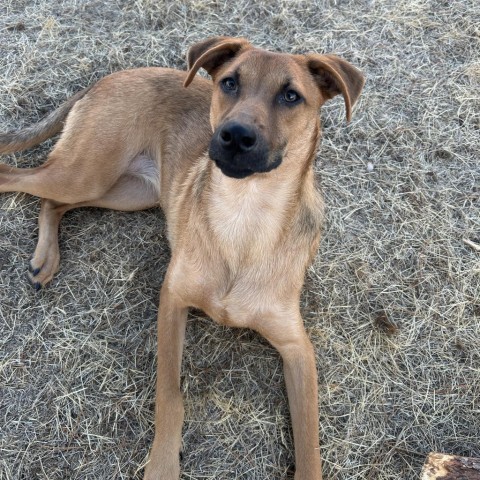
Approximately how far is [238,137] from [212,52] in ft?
2.80

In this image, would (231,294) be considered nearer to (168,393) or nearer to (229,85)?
(168,393)

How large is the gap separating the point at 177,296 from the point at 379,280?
6.08 ft

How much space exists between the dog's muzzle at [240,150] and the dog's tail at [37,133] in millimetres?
2062

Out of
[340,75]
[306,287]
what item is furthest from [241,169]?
[306,287]

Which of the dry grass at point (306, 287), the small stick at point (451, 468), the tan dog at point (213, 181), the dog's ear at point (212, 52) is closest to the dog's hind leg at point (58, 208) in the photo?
the tan dog at point (213, 181)

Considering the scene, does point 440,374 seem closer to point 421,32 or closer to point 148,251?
point 148,251

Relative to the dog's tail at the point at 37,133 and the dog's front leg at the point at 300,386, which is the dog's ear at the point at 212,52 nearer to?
the dog's tail at the point at 37,133

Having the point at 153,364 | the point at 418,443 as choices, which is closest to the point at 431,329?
the point at 418,443

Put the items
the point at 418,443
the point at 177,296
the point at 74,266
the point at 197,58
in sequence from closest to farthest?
the point at 197,58 → the point at 177,296 → the point at 418,443 → the point at 74,266

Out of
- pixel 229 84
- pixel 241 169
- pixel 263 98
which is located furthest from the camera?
pixel 229 84

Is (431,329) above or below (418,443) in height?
above

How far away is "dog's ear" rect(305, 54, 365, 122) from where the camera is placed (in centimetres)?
329

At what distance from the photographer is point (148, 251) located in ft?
15.1

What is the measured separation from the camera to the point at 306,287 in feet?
15.0
